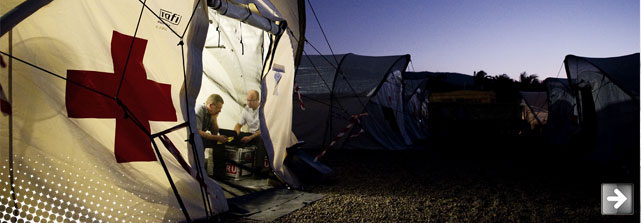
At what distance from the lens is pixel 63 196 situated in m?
2.70

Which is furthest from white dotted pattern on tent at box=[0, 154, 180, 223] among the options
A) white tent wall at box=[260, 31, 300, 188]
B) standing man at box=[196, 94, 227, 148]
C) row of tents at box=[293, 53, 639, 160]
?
row of tents at box=[293, 53, 639, 160]

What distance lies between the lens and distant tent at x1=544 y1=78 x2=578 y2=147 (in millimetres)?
11844

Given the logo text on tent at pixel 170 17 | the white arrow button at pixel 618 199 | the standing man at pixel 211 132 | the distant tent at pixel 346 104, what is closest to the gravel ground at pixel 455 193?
the white arrow button at pixel 618 199

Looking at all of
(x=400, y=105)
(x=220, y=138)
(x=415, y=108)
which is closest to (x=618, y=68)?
(x=400, y=105)

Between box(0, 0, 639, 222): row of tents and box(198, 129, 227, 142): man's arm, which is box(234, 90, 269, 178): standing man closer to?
box(198, 129, 227, 142): man's arm

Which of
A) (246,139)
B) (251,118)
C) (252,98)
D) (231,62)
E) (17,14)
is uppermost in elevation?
(231,62)

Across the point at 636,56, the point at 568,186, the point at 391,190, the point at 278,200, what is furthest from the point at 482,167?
the point at 278,200

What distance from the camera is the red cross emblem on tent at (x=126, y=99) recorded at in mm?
2836

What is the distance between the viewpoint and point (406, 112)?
45.9ft

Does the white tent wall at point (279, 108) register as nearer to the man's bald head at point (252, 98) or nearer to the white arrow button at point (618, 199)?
the man's bald head at point (252, 98)

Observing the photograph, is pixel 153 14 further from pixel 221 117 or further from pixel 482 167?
pixel 482 167

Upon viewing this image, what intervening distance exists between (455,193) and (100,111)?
3.88 m

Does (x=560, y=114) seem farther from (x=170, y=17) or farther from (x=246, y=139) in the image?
(x=170, y=17)

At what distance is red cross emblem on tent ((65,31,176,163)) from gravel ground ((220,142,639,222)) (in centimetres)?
106
